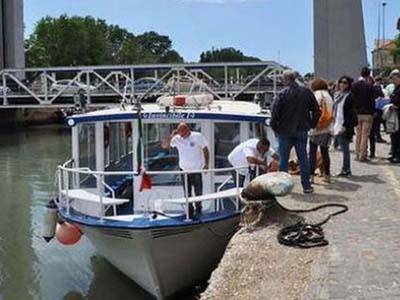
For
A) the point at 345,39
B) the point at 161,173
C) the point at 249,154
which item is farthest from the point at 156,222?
the point at 345,39

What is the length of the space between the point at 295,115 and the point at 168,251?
8.19ft

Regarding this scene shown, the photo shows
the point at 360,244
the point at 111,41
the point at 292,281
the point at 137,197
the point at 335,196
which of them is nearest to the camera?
the point at 292,281

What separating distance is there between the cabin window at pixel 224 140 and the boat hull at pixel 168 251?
4.39 ft

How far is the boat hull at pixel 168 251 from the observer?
9586 millimetres

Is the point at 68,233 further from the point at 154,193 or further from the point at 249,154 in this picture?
the point at 249,154

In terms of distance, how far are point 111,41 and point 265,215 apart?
11040cm

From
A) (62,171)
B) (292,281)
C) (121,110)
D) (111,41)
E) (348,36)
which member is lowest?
(292,281)

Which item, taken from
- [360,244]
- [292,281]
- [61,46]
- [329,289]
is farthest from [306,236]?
[61,46]

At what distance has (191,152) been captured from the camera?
10195 millimetres

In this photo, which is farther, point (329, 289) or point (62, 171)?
point (62, 171)

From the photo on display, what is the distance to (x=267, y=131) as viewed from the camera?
1176cm

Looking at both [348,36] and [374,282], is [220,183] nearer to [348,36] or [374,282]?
[374,282]

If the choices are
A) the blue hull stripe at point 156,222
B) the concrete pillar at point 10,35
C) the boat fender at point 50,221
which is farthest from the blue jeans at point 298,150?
the concrete pillar at point 10,35

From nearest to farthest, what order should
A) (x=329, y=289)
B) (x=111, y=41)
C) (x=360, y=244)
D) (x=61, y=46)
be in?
(x=329, y=289) < (x=360, y=244) < (x=61, y=46) < (x=111, y=41)
